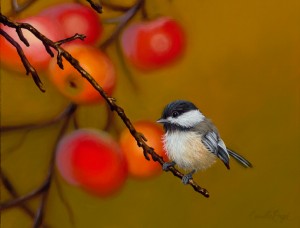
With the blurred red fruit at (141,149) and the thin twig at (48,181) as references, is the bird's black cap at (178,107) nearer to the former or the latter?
the blurred red fruit at (141,149)

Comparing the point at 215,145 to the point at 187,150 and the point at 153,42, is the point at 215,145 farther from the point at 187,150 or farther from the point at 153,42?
the point at 153,42

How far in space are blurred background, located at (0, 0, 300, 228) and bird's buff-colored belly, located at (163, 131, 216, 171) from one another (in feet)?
0.14

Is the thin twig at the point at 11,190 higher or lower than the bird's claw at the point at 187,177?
higher

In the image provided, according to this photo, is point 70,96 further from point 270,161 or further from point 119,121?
point 270,161

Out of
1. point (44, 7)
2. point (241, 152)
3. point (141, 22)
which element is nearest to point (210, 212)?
point (241, 152)

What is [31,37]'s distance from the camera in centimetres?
88

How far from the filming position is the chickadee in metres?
0.83

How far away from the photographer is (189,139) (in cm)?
83

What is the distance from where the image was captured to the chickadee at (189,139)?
0.83 metres

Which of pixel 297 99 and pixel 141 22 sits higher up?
pixel 141 22

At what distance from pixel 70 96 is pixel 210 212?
33 centimetres

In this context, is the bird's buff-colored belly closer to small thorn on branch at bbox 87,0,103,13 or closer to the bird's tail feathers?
the bird's tail feathers

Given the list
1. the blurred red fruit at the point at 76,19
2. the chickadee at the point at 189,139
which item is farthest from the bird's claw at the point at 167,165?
the blurred red fruit at the point at 76,19
